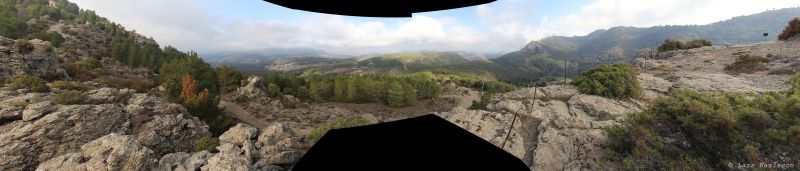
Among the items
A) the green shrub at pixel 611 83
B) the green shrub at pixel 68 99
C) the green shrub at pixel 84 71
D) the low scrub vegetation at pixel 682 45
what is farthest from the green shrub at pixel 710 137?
the low scrub vegetation at pixel 682 45

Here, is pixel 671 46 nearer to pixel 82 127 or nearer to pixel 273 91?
pixel 273 91

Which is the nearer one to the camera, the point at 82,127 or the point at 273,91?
the point at 82,127

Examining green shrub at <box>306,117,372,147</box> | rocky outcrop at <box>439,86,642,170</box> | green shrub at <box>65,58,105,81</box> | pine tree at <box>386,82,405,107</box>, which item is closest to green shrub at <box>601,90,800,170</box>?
rocky outcrop at <box>439,86,642,170</box>

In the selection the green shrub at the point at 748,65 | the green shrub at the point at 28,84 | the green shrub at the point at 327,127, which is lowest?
the green shrub at the point at 327,127

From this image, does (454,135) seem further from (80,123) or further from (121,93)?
(121,93)

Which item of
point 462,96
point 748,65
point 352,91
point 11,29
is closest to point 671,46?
point 748,65

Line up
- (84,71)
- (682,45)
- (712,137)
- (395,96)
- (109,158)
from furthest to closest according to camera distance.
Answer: (682,45)
(395,96)
(84,71)
(712,137)
(109,158)

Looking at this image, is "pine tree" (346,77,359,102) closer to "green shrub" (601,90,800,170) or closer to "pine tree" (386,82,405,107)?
"pine tree" (386,82,405,107)

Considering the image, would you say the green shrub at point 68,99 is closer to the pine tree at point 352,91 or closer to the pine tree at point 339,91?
the pine tree at point 339,91

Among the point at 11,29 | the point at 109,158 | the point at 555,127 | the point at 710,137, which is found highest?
the point at 11,29
